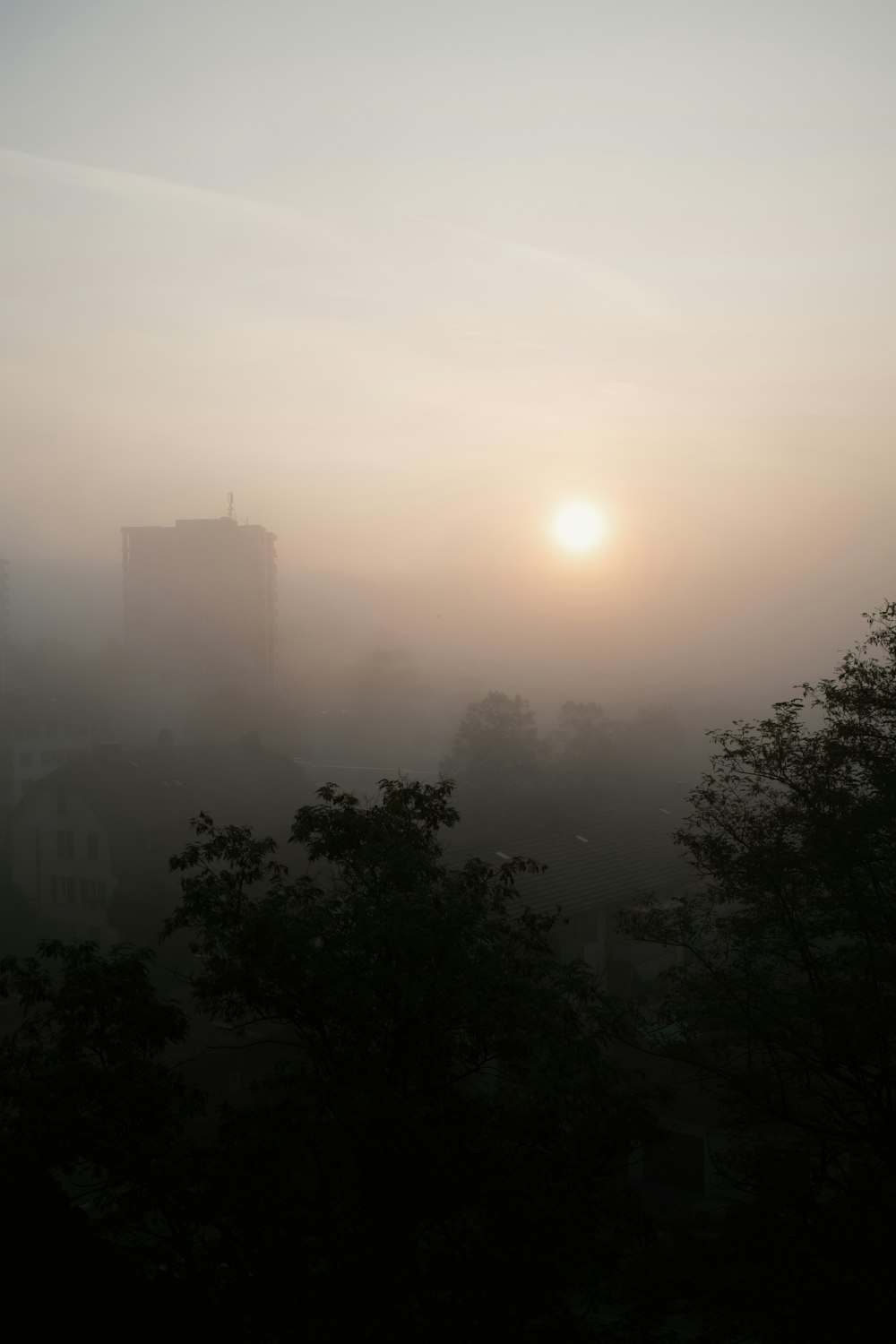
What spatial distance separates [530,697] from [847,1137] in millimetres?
79303

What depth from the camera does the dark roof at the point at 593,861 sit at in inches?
1149

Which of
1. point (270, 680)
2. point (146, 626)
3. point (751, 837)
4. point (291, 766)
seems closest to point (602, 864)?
point (291, 766)

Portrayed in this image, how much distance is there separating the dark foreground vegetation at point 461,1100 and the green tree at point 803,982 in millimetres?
36

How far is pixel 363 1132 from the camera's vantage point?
8.84 m

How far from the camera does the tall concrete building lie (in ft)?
346

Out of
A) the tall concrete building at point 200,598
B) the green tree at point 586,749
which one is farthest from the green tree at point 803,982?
the tall concrete building at point 200,598

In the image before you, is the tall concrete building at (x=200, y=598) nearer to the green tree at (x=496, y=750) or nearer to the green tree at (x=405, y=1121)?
the green tree at (x=496, y=750)

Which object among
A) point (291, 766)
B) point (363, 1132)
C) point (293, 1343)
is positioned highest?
point (291, 766)

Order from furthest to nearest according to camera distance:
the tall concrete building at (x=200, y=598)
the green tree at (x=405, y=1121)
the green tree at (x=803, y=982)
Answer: the tall concrete building at (x=200, y=598), the green tree at (x=803, y=982), the green tree at (x=405, y=1121)

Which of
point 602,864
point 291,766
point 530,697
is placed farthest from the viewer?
point 530,697

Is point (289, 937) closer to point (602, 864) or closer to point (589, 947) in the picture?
point (589, 947)

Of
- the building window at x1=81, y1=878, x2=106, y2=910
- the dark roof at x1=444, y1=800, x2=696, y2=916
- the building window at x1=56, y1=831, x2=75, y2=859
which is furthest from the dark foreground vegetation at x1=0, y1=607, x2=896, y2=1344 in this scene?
the building window at x1=56, y1=831, x2=75, y2=859

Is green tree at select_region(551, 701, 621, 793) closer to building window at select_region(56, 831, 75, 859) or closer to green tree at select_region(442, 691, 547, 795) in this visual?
green tree at select_region(442, 691, 547, 795)

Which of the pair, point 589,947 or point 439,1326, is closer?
point 439,1326
